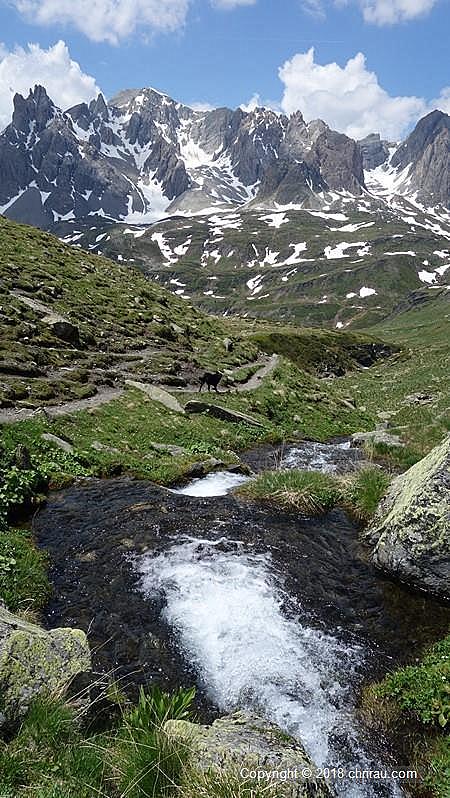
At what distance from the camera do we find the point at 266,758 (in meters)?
6.15

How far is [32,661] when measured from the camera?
25.0 ft

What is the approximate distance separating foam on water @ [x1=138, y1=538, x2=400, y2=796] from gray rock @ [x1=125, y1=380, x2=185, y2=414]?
773 inches

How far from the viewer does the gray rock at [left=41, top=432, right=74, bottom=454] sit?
73.6ft

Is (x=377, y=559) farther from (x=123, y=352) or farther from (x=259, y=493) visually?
(x=123, y=352)

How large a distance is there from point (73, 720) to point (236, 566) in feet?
24.5

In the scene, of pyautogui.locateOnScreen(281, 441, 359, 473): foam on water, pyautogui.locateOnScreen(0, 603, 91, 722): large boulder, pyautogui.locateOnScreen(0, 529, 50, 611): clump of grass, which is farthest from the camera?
pyautogui.locateOnScreen(281, 441, 359, 473): foam on water

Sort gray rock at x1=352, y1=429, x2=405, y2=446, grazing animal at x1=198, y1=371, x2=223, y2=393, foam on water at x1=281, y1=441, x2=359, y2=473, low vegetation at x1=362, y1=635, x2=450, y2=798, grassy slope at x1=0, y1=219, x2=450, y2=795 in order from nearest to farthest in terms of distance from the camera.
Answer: low vegetation at x1=362, y1=635, x2=450, y2=798, grassy slope at x1=0, y1=219, x2=450, y2=795, foam on water at x1=281, y1=441, x2=359, y2=473, gray rock at x1=352, y1=429, x2=405, y2=446, grazing animal at x1=198, y1=371, x2=223, y2=393

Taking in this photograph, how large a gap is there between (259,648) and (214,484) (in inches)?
432

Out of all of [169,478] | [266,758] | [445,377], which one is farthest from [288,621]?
[445,377]

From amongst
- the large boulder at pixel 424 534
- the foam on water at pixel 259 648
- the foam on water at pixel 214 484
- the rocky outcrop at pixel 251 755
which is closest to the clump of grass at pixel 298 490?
the foam on water at pixel 214 484

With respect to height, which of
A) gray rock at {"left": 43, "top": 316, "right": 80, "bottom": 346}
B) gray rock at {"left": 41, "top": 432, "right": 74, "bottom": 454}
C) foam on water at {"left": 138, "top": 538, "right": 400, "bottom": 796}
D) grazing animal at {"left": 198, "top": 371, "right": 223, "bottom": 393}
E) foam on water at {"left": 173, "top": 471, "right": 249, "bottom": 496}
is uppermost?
gray rock at {"left": 43, "top": 316, "right": 80, "bottom": 346}

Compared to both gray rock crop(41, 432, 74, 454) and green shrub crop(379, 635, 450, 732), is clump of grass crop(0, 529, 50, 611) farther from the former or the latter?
green shrub crop(379, 635, 450, 732)

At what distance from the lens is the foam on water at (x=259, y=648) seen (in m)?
8.96

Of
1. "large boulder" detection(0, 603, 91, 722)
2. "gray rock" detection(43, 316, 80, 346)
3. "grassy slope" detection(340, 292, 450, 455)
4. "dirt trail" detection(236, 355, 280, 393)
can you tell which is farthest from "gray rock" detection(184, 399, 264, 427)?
"large boulder" detection(0, 603, 91, 722)
